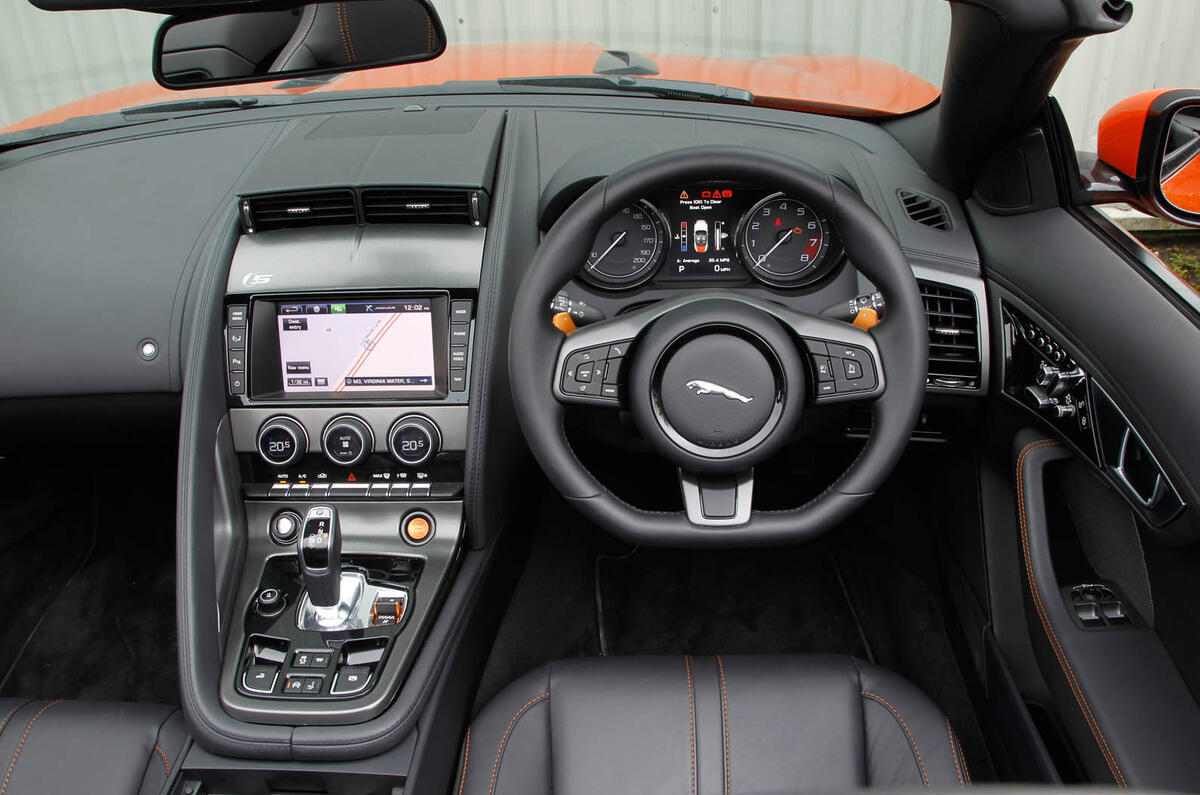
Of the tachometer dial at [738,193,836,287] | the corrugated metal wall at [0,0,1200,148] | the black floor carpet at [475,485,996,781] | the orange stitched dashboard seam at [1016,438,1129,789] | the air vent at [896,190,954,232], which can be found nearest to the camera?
the orange stitched dashboard seam at [1016,438,1129,789]

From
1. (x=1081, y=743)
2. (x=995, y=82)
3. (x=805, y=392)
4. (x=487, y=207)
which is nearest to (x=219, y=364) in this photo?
(x=487, y=207)

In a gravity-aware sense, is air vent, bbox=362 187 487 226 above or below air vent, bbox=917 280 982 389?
above

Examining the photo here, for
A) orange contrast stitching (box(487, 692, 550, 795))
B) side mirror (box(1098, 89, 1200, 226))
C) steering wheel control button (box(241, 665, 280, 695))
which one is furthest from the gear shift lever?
side mirror (box(1098, 89, 1200, 226))

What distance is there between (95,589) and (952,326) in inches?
93.2

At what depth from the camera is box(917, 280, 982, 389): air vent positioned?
1641 mm

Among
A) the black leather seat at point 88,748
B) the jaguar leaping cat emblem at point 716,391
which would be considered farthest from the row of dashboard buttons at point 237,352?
the jaguar leaping cat emblem at point 716,391

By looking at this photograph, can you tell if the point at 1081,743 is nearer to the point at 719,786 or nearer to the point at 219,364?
the point at 719,786

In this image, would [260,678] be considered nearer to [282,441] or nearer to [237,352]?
[282,441]

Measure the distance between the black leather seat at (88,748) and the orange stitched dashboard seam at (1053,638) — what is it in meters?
1.48

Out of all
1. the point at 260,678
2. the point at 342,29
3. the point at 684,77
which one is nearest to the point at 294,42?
the point at 342,29

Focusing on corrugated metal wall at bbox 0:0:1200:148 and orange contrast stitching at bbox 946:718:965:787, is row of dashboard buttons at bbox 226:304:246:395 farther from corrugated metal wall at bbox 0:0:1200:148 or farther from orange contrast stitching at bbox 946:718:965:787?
corrugated metal wall at bbox 0:0:1200:148

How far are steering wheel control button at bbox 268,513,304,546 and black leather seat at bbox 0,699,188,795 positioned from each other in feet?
1.12

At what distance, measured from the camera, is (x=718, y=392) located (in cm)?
134

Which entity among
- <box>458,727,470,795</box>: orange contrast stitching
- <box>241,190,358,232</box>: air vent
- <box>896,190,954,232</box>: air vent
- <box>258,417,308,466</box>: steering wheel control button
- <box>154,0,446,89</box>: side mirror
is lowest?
<box>458,727,470,795</box>: orange contrast stitching
